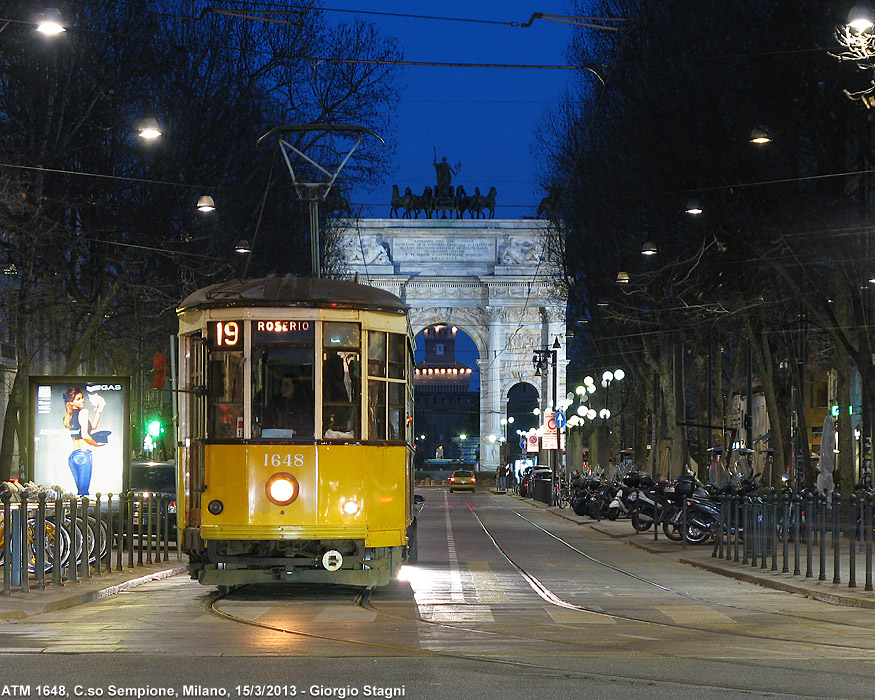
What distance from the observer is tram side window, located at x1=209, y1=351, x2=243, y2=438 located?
14.2 m

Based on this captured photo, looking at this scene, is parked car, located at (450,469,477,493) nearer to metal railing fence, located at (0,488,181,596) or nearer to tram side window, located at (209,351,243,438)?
metal railing fence, located at (0,488,181,596)

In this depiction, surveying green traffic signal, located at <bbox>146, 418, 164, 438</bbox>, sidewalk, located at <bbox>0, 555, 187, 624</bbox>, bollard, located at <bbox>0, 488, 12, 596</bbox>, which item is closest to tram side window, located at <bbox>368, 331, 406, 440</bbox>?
sidewalk, located at <bbox>0, 555, 187, 624</bbox>

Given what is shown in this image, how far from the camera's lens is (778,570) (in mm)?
20219

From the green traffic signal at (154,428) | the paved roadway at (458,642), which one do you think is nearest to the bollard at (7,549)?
the paved roadway at (458,642)

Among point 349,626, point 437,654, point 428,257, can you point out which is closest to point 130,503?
point 349,626

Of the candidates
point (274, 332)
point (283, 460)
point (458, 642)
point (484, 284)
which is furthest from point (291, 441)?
point (484, 284)

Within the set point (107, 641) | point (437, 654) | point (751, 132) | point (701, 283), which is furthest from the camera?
point (701, 283)

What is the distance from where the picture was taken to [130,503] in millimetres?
19297

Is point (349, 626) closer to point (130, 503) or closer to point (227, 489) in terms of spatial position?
point (227, 489)

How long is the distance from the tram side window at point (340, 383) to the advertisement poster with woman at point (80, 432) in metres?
6.60

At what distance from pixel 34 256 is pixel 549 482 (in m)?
36.6

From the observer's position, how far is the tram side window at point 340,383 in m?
14.3

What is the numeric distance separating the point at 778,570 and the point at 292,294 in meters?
9.06

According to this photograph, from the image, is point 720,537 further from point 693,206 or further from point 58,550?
point 58,550
